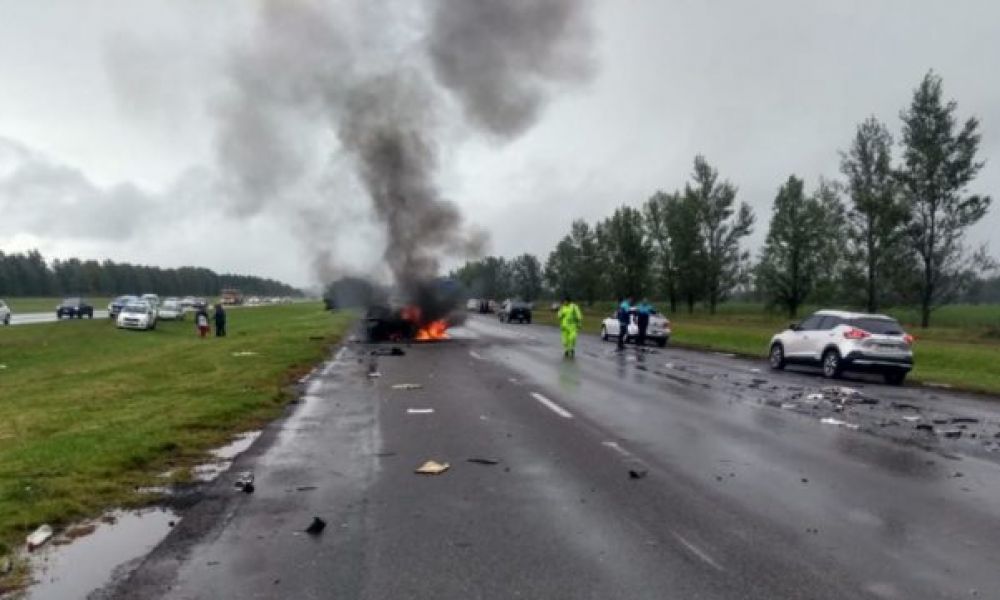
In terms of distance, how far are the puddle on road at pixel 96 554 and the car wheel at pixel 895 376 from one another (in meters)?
17.9

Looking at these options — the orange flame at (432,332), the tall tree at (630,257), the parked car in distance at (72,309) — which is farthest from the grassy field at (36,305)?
the orange flame at (432,332)

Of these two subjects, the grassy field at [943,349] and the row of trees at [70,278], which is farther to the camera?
the row of trees at [70,278]

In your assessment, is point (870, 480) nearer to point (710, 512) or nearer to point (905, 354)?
point (710, 512)

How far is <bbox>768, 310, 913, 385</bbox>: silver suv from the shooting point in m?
19.8

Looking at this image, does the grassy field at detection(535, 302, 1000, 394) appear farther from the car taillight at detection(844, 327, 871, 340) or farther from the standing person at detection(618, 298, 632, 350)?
the standing person at detection(618, 298, 632, 350)

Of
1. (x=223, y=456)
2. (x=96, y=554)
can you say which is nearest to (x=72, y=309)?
(x=223, y=456)

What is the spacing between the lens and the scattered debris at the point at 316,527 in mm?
5922

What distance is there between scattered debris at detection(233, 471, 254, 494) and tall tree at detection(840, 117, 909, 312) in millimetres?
40899

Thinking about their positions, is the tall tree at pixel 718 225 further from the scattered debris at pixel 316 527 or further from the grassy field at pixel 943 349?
the scattered debris at pixel 316 527

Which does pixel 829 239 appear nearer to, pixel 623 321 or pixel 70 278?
pixel 623 321

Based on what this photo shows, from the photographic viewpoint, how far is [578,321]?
24812 millimetres

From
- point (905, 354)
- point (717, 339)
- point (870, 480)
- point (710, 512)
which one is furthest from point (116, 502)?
point (717, 339)

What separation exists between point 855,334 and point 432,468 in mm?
14999

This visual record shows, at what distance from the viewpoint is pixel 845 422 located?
1204 centimetres
